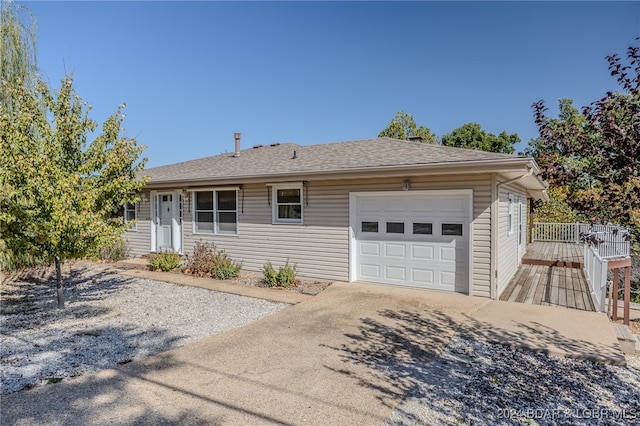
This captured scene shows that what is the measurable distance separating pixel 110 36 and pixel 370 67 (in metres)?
10.4

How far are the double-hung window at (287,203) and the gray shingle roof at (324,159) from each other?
0.53 m

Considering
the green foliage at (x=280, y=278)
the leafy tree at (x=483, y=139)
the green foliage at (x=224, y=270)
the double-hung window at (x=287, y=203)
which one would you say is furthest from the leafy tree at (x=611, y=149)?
the leafy tree at (x=483, y=139)

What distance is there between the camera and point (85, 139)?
628 centimetres

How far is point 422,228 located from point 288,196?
3519 millimetres

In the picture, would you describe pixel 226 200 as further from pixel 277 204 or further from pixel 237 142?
pixel 237 142

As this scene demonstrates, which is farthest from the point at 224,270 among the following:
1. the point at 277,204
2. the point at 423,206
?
the point at 423,206

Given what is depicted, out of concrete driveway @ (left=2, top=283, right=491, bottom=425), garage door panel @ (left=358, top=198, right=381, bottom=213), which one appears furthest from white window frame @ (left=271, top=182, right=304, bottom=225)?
concrete driveway @ (left=2, top=283, right=491, bottom=425)

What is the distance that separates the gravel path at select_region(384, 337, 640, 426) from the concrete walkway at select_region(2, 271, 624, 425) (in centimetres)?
22

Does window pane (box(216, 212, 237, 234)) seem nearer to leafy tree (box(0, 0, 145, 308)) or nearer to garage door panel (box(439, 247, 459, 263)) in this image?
leafy tree (box(0, 0, 145, 308))

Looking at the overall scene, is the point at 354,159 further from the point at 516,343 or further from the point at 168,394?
the point at 168,394

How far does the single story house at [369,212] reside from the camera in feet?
23.4

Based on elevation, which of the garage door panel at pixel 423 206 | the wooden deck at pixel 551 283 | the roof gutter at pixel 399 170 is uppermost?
the roof gutter at pixel 399 170

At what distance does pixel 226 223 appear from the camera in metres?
10.4

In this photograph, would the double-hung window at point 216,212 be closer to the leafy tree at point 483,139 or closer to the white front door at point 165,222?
the white front door at point 165,222
